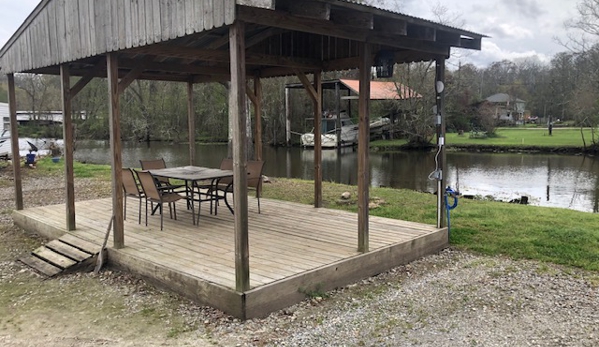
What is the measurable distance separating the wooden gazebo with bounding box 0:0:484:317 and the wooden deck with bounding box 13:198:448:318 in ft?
0.68

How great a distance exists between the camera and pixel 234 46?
10.8 ft

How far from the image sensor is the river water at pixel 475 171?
12734 mm

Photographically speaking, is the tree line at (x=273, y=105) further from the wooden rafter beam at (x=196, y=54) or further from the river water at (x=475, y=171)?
the wooden rafter beam at (x=196, y=54)

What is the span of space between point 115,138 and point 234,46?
79.4 inches

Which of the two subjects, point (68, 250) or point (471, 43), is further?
point (471, 43)

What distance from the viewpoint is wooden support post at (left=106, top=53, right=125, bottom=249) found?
4.61m

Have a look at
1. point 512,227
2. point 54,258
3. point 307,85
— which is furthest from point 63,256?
point 512,227

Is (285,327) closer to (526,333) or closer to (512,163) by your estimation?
(526,333)

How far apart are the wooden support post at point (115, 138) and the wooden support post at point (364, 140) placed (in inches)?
96.3

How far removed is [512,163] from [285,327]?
1963 centimetres

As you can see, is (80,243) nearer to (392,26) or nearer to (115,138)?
(115,138)

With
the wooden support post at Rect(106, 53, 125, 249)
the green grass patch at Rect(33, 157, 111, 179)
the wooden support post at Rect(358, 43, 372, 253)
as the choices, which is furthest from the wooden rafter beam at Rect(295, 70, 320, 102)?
the green grass patch at Rect(33, 157, 111, 179)

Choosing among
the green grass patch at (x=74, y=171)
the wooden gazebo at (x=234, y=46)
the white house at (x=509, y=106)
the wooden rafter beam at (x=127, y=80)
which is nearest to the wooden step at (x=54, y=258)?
the wooden gazebo at (x=234, y=46)

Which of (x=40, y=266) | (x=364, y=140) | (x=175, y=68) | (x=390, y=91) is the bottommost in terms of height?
(x=40, y=266)
